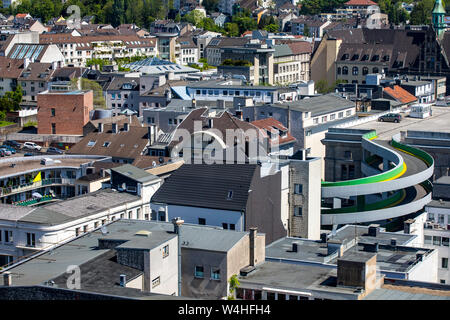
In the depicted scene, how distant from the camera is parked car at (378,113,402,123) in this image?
212ft

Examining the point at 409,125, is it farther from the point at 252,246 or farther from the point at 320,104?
the point at 252,246

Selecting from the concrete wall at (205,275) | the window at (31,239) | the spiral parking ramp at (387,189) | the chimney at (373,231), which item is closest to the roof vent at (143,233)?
the concrete wall at (205,275)

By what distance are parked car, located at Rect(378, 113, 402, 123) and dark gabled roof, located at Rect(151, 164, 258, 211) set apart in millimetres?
30381

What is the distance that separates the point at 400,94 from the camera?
79562 mm

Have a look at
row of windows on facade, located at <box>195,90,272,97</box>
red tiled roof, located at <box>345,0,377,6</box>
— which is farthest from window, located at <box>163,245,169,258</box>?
red tiled roof, located at <box>345,0,377,6</box>

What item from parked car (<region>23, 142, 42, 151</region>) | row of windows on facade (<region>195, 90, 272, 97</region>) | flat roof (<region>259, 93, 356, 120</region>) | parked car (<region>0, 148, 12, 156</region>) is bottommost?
parked car (<region>23, 142, 42, 151</region>)

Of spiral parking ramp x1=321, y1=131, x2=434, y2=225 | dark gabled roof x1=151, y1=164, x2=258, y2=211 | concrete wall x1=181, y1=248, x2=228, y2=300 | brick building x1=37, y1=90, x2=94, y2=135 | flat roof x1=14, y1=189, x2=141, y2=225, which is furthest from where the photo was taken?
brick building x1=37, y1=90, x2=94, y2=135

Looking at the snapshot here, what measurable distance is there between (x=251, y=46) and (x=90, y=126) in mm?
38669

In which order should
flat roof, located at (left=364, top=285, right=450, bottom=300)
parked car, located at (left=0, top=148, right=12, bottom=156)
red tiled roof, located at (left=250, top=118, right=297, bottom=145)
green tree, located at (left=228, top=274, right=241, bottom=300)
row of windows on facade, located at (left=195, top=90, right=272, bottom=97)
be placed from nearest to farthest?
flat roof, located at (left=364, top=285, right=450, bottom=300)
green tree, located at (left=228, top=274, right=241, bottom=300)
red tiled roof, located at (left=250, top=118, right=297, bottom=145)
parked car, located at (left=0, top=148, right=12, bottom=156)
row of windows on facade, located at (left=195, top=90, right=272, bottom=97)

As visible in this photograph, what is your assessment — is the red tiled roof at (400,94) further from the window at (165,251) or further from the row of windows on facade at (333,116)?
the window at (165,251)

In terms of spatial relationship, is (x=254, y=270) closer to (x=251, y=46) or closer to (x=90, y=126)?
(x=90, y=126)

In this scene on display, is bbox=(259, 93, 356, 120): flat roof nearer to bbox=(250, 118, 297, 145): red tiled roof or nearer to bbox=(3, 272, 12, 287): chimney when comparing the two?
bbox=(250, 118, 297, 145): red tiled roof

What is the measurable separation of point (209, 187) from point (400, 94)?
46.8 meters
